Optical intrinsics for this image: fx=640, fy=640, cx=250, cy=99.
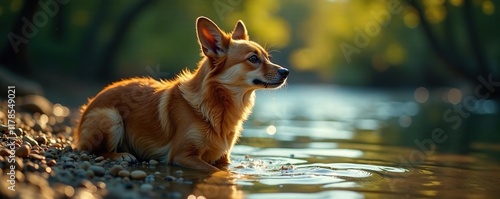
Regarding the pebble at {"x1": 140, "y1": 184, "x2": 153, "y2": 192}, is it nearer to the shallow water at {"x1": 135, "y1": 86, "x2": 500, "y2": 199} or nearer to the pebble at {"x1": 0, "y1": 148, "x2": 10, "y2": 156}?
the shallow water at {"x1": 135, "y1": 86, "x2": 500, "y2": 199}

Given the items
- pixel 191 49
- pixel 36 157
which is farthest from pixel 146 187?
pixel 191 49

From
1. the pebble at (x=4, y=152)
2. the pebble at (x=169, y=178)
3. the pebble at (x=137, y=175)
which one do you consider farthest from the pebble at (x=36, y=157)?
the pebble at (x=169, y=178)

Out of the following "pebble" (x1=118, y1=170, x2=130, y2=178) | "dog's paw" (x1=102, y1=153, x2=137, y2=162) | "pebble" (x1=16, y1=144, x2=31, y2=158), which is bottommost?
"pebble" (x1=118, y1=170, x2=130, y2=178)

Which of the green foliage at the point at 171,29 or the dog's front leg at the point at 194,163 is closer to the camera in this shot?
the dog's front leg at the point at 194,163

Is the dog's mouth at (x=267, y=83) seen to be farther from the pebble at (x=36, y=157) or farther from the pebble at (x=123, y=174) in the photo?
A: the pebble at (x=36, y=157)

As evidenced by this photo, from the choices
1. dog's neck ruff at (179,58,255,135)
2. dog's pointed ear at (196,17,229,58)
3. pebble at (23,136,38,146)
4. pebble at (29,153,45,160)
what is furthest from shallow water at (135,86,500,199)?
pebble at (23,136,38,146)

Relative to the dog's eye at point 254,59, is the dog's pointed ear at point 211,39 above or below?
above

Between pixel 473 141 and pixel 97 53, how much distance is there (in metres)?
18.3

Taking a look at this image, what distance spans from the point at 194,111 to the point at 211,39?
0.80 metres

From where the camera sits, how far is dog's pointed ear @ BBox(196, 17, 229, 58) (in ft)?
22.4

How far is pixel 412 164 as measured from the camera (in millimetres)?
7496

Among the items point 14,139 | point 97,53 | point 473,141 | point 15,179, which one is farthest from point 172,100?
point 97,53

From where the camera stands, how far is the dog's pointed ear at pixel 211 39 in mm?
6824

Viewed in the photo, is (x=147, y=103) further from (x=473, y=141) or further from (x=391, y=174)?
(x=473, y=141)
